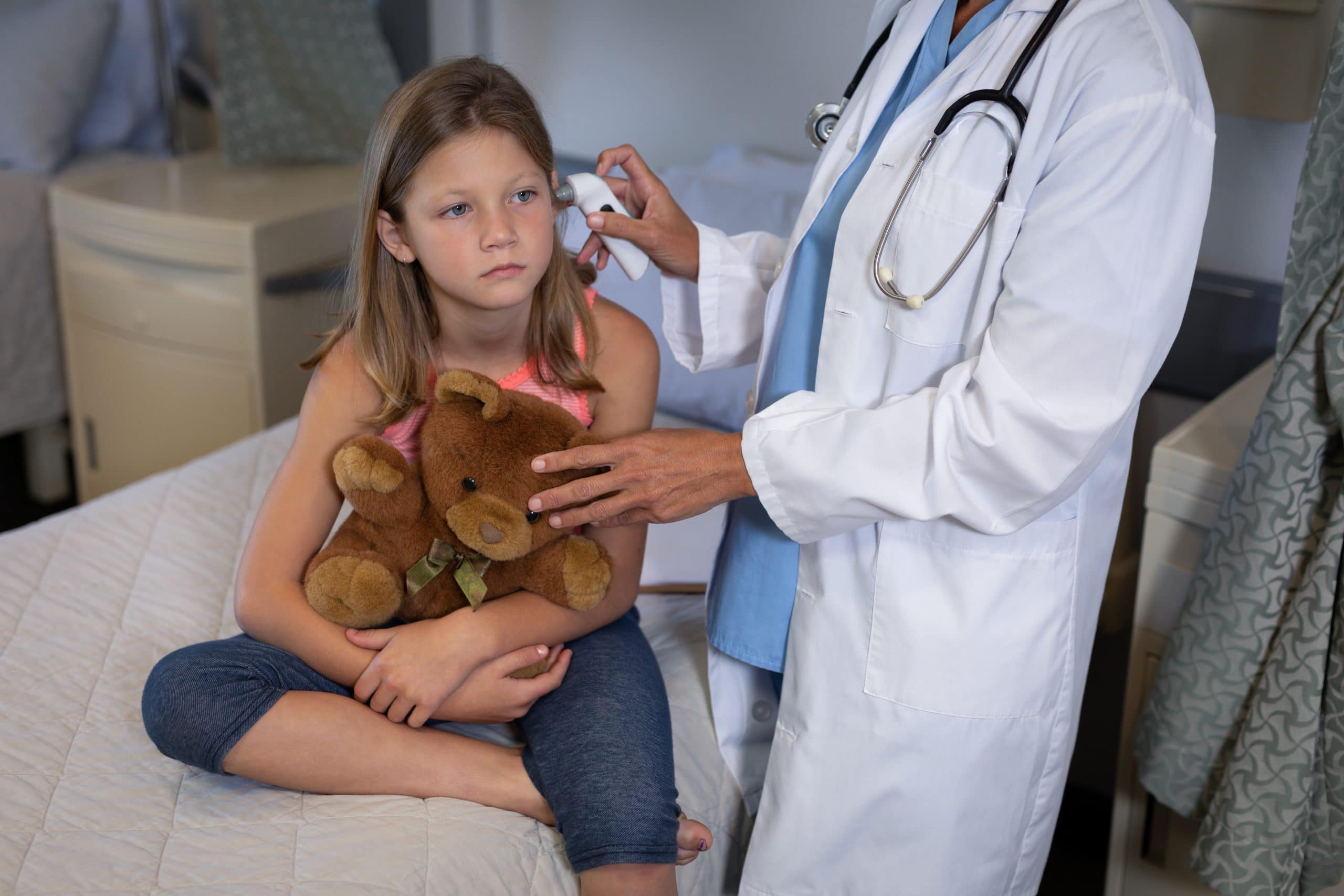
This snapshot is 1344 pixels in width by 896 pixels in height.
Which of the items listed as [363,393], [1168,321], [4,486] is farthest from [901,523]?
[4,486]

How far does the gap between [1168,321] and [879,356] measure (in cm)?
24

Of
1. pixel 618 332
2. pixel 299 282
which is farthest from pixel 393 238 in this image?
pixel 299 282

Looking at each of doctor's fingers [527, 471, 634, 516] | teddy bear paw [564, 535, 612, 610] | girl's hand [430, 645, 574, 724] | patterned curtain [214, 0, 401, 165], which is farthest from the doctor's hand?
patterned curtain [214, 0, 401, 165]

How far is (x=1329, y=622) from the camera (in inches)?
46.8

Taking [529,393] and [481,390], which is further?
[529,393]

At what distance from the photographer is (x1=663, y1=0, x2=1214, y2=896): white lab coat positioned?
35.8 inches

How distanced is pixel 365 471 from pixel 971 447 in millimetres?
551

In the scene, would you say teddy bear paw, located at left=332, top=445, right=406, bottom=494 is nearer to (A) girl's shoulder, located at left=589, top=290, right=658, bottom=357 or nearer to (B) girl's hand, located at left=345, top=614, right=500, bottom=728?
(B) girl's hand, located at left=345, top=614, right=500, bottom=728

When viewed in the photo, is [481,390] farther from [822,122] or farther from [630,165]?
[822,122]

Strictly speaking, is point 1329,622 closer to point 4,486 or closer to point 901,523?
point 901,523

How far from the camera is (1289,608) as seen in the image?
124 centimetres

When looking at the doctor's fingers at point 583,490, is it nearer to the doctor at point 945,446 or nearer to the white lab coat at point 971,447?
the doctor at point 945,446

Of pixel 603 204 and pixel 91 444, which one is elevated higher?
pixel 603 204

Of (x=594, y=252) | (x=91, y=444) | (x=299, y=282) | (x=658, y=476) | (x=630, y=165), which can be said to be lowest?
(x=91, y=444)
